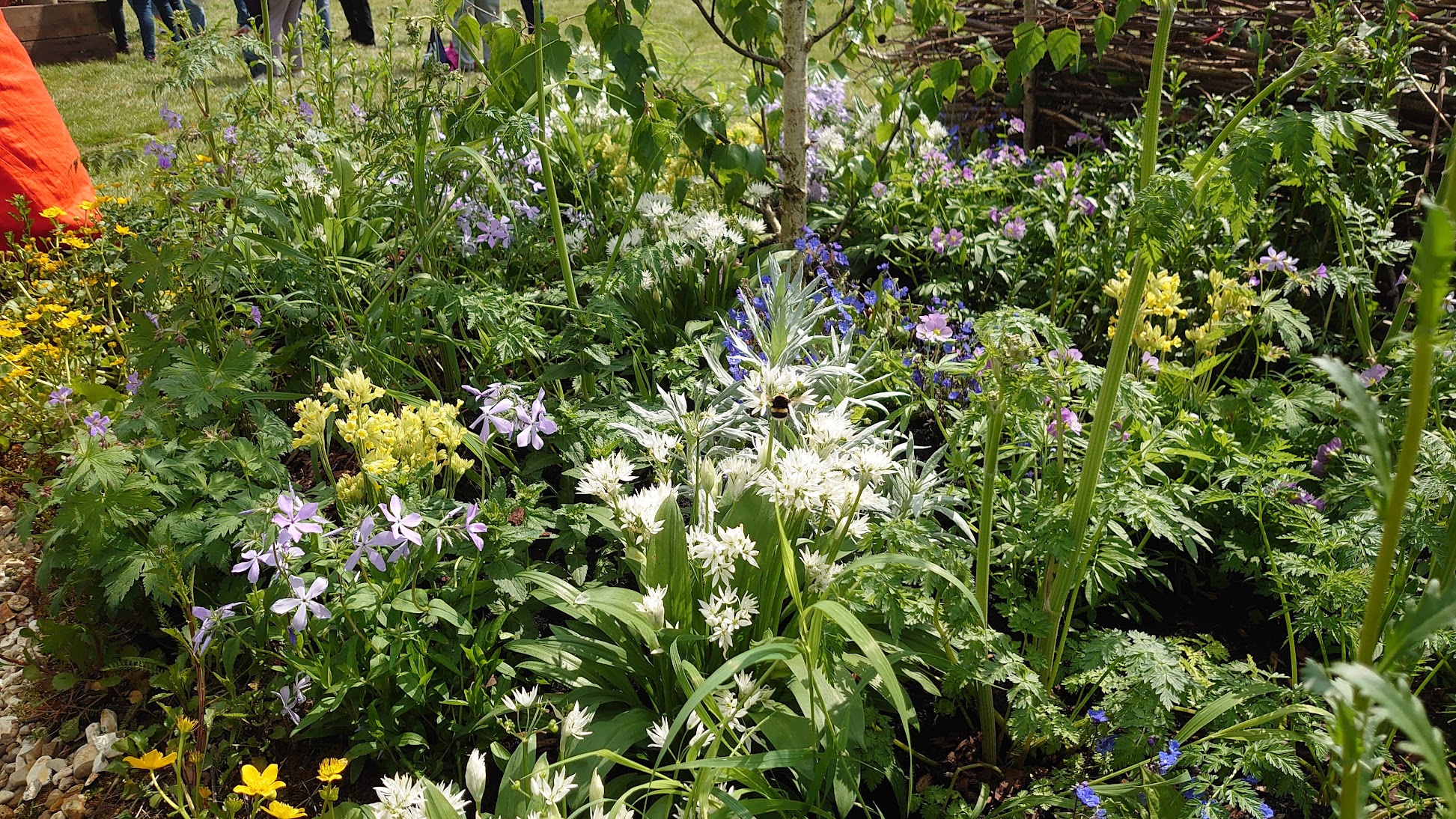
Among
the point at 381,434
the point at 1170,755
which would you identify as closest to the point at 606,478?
the point at 381,434

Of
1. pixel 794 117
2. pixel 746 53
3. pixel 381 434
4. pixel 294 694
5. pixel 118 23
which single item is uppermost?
pixel 118 23

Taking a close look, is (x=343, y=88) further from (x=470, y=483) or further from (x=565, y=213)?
(x=470, y=483)

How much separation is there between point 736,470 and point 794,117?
148 cm

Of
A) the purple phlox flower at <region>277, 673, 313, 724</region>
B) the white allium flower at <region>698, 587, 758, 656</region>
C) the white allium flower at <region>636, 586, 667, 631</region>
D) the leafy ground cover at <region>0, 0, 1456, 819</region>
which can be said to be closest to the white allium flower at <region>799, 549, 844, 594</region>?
the leafy ground cover at <region>0, 0, 1456, 819</region>

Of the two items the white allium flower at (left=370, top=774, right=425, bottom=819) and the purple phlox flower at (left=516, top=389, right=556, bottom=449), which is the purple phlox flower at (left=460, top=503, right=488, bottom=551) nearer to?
the purple phlox flower at (left=516, top=389, right=556, bottom=449)

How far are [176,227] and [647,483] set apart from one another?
147 centimetres

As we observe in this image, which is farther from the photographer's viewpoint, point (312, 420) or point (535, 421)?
point (535, 421)

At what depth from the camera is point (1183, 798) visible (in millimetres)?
1420

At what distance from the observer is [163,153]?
3359mm

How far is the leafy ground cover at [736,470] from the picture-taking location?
1.46 m

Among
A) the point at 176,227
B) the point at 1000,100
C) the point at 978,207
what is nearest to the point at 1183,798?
the point at 978,207

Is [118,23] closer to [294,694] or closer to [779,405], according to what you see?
[294,694]

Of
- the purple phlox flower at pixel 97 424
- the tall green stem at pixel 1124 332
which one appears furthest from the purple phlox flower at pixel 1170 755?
the purple phlox flower at pixel 97 424

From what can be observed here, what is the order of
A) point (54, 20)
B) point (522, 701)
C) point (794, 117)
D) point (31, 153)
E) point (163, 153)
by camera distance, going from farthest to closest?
point (54, 20) < point (31, 153) < point (163, 153) < point (794, 117) < point (522, 701)
